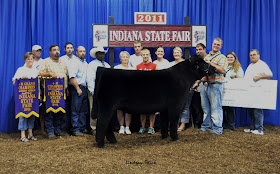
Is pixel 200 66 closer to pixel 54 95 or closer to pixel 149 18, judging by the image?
pixel 149 18

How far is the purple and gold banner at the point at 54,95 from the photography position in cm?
405

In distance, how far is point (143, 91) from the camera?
11.7 ft

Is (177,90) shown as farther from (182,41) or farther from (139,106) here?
(182,41)

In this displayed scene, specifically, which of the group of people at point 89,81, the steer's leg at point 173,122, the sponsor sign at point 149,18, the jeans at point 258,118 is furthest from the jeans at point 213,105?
the sponsor sign at point 149,18

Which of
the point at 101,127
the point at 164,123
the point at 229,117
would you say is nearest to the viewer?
the point at 101,127

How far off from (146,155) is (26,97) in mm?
2117

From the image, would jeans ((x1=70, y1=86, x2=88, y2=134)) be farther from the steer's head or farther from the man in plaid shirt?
the steer's head

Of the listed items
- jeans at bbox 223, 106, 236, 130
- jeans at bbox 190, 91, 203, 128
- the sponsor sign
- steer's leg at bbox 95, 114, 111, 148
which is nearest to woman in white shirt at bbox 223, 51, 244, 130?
jeans at bbox 223, 106, 236, 130

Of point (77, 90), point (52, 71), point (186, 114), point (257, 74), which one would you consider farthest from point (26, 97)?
point (257, 74)

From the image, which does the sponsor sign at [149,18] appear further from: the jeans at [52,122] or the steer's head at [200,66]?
the jeans at [52,122]

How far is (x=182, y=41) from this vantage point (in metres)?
5.24

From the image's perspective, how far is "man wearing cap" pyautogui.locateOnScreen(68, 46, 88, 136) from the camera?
431 centimetres

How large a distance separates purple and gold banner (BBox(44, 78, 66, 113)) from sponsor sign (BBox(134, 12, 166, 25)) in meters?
2.07

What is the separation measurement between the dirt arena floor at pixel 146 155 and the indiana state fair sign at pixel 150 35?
192cm
